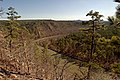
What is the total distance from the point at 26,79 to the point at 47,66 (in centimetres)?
1700

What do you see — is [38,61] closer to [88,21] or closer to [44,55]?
[44,55]

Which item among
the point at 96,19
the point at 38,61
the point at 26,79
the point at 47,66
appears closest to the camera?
the point at 26,79

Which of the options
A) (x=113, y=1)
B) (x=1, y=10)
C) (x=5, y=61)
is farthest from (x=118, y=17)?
(x=5, y=61)

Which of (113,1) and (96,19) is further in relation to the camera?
(96,19)

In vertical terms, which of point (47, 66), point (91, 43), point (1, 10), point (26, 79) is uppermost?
point (1, 10)

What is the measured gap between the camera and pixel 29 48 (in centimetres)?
4831

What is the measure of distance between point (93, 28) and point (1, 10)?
12225 mm

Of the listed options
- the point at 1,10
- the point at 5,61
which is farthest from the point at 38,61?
the point at 1,10

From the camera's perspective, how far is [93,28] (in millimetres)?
27797

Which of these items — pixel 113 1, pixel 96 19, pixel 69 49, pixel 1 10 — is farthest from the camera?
pixel 69 49

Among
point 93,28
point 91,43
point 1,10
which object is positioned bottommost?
point 91,43

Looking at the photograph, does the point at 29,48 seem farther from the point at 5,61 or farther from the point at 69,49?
the point at 69,49

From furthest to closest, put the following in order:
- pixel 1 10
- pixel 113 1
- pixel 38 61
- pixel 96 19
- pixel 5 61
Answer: pixel 38 61 < pixel 5 61 < pixel 96 19 < pixel 1 10 < pixel 113 1

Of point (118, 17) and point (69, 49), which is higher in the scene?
point (118, 17)
